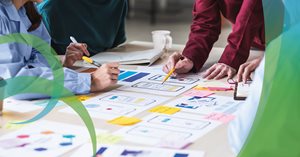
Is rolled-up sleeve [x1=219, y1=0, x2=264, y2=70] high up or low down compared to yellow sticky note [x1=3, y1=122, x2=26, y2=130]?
up

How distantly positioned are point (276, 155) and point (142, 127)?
459mm

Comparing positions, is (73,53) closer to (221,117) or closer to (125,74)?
(125,74)

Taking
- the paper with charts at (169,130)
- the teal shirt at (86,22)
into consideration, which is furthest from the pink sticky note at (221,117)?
the teal shirt at (86,22)

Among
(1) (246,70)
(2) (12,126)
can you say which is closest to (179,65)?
(1) (246,70)

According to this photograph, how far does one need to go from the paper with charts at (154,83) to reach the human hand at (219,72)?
5cm

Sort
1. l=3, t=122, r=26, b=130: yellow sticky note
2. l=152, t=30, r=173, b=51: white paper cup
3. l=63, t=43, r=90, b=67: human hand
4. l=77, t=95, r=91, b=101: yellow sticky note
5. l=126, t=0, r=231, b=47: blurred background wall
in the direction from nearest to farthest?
l=3, t=122, r=26, b=130: yellow sticky note → l=77, t=95, r=91, b=101: yellow sticky note → l=63, t=43, r=90, b=67: human hand → l=152, t=30, r=173, b=51: white paper cup → l=126, t=0, r=231, b=47: blurred background wall

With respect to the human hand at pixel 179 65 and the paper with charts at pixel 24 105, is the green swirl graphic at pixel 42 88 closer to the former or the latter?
the paper with charts at pixel 24 105

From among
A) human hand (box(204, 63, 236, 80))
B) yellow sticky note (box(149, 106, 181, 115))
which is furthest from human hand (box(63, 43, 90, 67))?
yellow sticky note (box(149, 106, 181, 115))

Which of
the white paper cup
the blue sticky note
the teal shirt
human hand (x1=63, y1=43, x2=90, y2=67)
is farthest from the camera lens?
the white paper cup

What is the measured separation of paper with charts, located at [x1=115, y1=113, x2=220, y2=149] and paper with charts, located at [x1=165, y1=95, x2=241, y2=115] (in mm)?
62

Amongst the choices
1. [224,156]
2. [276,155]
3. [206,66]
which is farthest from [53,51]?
[276,155]

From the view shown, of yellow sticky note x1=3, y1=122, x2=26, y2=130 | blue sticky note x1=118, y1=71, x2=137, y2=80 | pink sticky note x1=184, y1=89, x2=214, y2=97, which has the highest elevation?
pink sticky note x1=184, y1=89, x2=214, y2=97

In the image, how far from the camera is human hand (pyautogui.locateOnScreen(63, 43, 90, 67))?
2.00 metres

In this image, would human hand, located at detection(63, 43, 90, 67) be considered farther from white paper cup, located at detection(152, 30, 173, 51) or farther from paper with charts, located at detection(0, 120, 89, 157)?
paper with charts, located at detection(0, 120, 89, 157)
